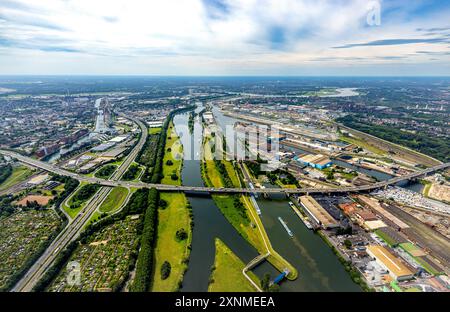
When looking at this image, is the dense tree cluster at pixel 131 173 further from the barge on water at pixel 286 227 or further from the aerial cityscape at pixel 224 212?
the barge on water at pixel 286 227

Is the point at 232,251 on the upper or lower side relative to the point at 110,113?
lower

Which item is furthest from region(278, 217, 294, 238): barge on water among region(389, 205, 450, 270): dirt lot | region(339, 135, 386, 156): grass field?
region(339, 135, 386, 156): grass field

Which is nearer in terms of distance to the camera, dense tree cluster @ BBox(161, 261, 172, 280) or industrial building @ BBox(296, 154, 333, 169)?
dense tree cluster @ BBox(161, 261, 172, 280)

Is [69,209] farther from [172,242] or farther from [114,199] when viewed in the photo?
[172,242]

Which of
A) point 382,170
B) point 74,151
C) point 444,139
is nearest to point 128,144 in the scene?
point 74,151

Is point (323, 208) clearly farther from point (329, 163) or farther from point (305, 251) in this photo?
point (329, 163)

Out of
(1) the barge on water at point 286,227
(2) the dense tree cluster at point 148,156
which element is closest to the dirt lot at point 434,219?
(1) the barge on water at point 286,227

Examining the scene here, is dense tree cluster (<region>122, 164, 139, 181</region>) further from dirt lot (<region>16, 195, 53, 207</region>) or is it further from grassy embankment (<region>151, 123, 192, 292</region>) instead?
dirt lot (<region>16, 195, 53, 207</region>)
